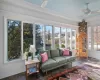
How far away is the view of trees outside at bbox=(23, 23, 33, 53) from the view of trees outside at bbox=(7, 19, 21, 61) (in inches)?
10.0

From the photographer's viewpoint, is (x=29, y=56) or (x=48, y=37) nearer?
(x=29, y=56)

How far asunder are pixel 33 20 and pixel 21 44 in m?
1.28

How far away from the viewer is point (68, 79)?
299cm

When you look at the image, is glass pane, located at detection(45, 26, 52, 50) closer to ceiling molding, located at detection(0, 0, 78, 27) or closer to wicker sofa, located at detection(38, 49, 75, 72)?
ceiling molding, located at detection(0, 0, 78, 27)

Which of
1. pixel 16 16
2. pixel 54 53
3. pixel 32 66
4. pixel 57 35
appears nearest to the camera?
pixel 32 66

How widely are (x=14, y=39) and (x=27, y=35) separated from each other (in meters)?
0.65

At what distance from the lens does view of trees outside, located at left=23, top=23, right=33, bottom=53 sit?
4141 mm

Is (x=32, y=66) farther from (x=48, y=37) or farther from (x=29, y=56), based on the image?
(x=48, y=37)

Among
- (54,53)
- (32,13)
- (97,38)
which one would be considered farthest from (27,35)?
(97,38)

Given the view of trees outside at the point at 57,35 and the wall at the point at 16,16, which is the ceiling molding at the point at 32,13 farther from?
the view of trees outside at the point at 57,35

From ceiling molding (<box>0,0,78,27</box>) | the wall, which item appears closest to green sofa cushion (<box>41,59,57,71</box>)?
the wall

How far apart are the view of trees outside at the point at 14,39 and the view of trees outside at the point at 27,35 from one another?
0.25 metres

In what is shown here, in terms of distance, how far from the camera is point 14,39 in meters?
3.79

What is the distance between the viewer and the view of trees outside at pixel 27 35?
4141mm
